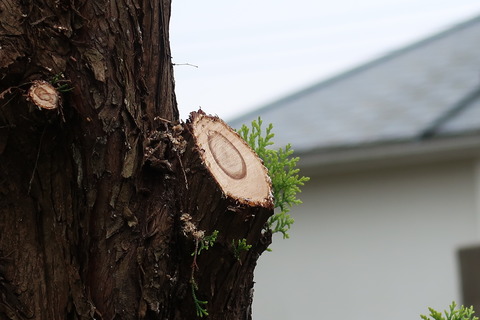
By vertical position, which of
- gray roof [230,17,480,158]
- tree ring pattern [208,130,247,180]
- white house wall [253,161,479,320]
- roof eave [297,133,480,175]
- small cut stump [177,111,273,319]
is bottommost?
small cut stump [177,111,273,319]

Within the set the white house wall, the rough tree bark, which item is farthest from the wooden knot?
the white house wall

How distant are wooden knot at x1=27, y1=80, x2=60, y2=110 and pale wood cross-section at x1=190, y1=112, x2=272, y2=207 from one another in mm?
400

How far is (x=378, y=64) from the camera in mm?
11008

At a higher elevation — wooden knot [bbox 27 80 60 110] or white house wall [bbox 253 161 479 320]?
white house wall [bbox 253 161 479 320]

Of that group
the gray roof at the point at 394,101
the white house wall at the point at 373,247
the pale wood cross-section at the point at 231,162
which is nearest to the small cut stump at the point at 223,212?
the pale wood cross-section at the point at 231,162

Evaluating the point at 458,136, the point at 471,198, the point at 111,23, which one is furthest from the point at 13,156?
the point at 471,198

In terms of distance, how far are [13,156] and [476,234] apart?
18.7 feet

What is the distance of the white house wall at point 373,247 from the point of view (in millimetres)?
6996

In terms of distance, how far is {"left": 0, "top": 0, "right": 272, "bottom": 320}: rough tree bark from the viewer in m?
1.80

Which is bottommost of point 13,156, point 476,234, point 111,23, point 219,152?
point 13,156

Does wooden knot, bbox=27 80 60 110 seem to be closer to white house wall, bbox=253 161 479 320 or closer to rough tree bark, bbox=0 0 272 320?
rough tree bark, bbox=0 0 272 320

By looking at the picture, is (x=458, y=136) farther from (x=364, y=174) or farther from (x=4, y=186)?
(x=4, y=186)

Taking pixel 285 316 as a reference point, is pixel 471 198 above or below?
above

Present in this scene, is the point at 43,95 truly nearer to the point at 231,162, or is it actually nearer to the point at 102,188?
the point at 102,188
